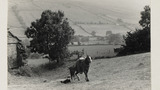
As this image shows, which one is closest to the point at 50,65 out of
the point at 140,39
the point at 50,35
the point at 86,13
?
the point at 50,35

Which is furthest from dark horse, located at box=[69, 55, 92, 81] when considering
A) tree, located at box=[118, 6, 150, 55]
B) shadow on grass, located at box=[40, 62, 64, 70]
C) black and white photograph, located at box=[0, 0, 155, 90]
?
tree, located at box=[118, 6, 150, 55]

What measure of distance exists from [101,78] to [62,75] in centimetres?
50

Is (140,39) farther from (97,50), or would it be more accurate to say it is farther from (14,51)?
(14,51)

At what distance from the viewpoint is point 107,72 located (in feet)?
13.9

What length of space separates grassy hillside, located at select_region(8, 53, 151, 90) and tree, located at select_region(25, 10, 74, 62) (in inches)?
8.6

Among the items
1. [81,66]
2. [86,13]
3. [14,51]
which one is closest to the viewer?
[14,51]

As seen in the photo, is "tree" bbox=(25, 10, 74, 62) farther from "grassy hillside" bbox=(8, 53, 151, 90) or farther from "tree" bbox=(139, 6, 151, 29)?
"tree" bbox=(139, 6, 151, 29)

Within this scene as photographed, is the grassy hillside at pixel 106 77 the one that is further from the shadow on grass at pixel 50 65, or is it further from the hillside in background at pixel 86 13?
the hillside in background at pixel 86 13

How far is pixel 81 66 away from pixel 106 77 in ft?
1.14

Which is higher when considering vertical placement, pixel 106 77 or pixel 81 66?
pixel 81 66

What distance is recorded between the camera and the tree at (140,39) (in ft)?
14.1

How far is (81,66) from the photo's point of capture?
13.8 feet

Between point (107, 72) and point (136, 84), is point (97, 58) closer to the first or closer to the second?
point (107, 72)

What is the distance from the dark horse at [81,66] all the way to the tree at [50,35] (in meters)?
0.20
